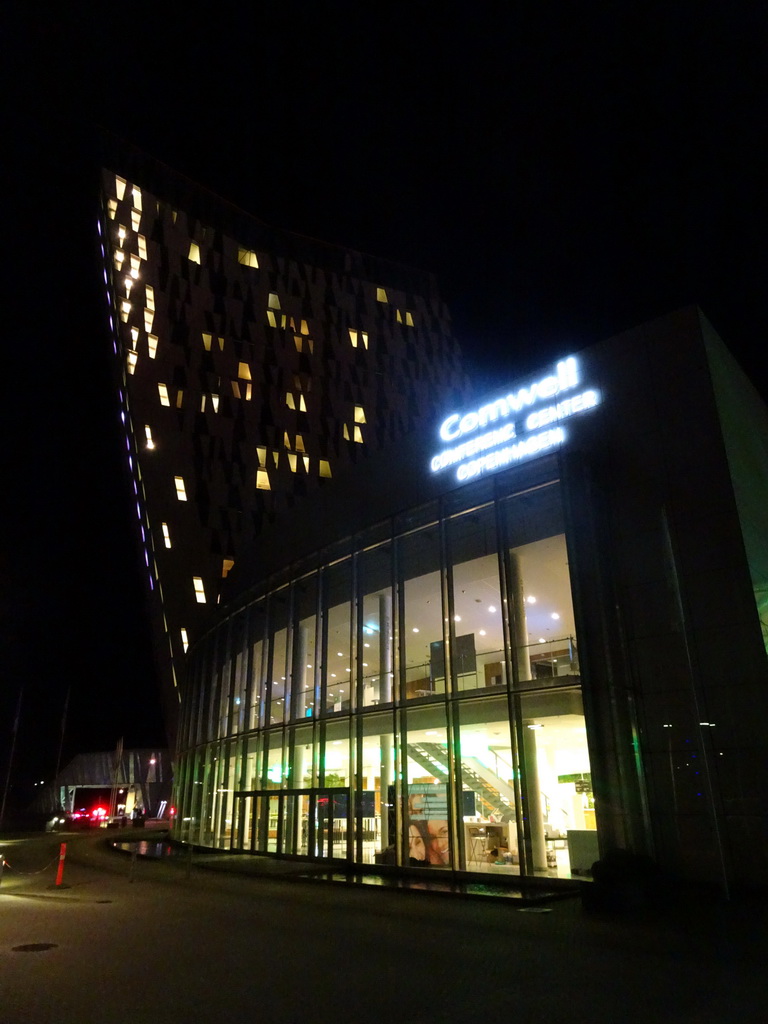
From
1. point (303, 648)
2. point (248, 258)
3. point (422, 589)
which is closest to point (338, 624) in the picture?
point (303, 648)

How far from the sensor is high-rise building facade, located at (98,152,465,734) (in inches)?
1870

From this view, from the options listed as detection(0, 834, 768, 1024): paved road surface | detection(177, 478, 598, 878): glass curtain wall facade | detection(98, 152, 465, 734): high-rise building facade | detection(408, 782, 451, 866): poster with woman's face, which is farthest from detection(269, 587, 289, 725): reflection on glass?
detection(98, 152, 465, 734): high-rise building facade

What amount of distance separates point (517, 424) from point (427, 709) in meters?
7.97

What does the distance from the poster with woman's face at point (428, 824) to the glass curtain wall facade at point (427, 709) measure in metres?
0.04

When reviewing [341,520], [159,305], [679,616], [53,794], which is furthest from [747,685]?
[53,794]

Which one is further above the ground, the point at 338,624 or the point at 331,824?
the point at 338,624

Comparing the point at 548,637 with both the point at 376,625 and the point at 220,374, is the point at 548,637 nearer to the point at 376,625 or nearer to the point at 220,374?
the point at 376,625

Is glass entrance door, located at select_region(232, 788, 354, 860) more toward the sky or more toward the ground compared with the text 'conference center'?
more toward the ground

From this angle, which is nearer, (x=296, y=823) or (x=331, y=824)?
→ (x=331, y=824)

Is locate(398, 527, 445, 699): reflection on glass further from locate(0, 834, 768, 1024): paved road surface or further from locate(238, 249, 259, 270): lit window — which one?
locate(238, 249, 259, 270): lit window

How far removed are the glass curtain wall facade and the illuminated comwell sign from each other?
36.6 inches

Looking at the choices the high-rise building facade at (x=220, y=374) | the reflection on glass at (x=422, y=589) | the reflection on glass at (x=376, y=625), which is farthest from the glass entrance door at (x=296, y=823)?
the high-rise building facade at (x=220, y=374)

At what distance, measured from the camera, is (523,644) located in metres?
17.1

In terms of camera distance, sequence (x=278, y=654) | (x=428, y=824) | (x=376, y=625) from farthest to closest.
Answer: (x=278, y=654) → (x=376, y=625) → (x=428, y=824)
